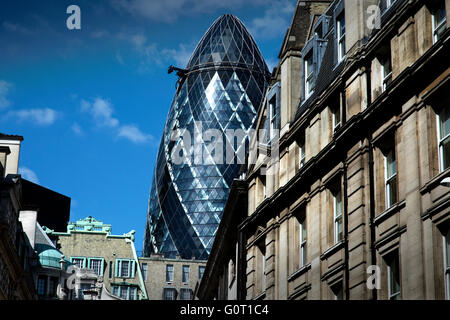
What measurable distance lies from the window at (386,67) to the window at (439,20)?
9.39 feet

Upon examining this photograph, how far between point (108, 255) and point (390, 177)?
98314mm

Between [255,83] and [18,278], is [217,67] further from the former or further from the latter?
[18,278]

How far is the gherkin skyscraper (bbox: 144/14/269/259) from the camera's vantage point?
182 metres

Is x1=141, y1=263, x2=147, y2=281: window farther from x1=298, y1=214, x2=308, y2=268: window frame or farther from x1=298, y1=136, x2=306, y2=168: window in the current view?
x1=298, y1=214, x2=308, y2=268: window frame

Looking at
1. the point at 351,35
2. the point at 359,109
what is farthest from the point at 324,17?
the point at 359,109

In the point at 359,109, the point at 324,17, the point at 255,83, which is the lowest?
the point at 359,109

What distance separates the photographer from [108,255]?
12750 centimetres

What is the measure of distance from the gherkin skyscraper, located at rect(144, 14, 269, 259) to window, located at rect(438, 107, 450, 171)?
5779 inches

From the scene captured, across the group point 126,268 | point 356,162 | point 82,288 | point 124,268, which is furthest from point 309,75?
point 126,268

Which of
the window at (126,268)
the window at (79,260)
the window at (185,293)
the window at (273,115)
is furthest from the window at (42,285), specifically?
the window at (185,293)

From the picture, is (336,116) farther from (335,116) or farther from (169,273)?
(169,273)

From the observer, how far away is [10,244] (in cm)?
5641

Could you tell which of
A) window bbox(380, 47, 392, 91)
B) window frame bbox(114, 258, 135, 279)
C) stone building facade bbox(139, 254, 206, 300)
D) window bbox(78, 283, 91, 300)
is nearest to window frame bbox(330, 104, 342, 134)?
window bbox(380, 47, 392, 91)
